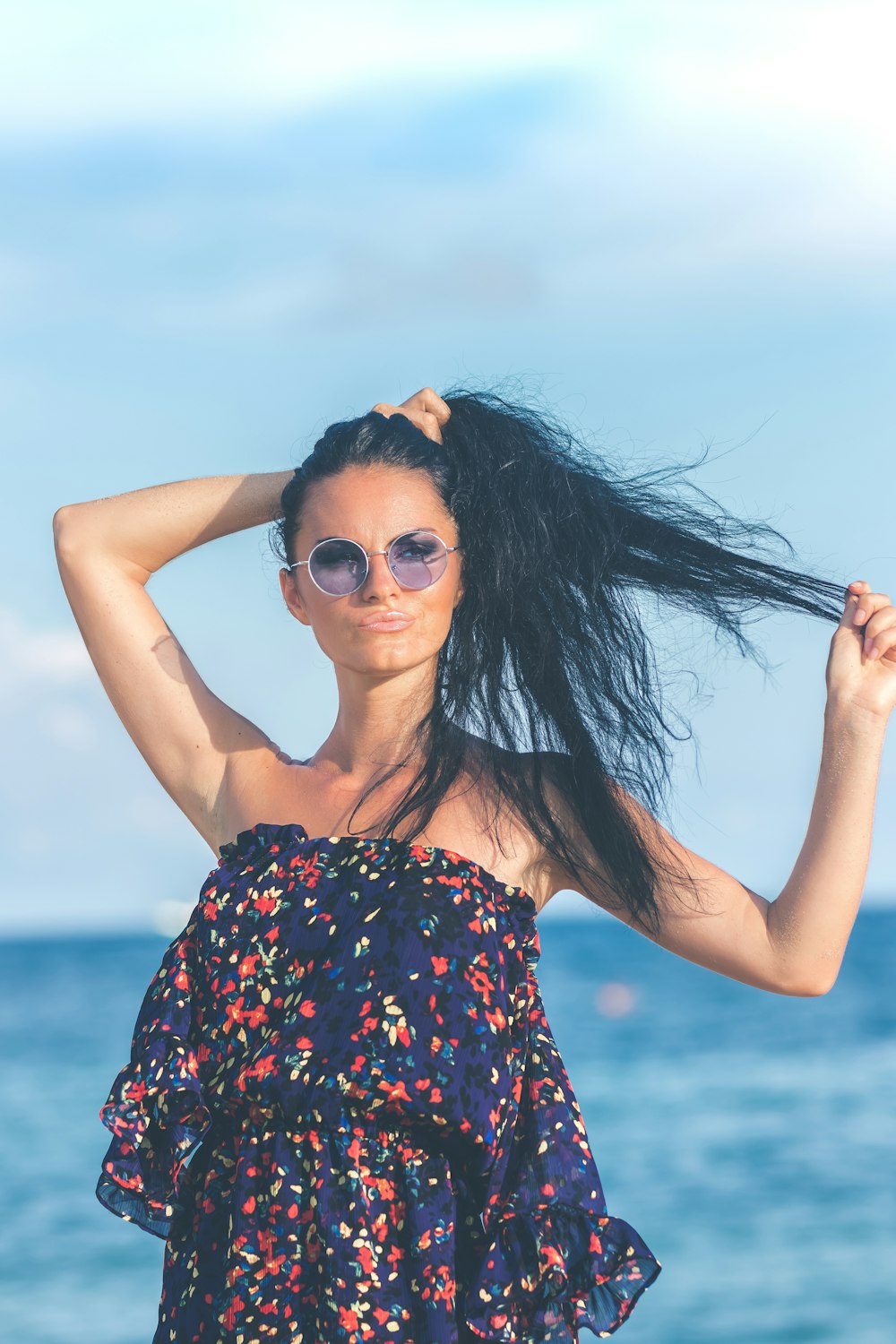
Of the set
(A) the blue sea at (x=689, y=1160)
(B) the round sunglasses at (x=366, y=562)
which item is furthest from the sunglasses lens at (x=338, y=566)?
(A) the blue sea at (x=689, y=1160)

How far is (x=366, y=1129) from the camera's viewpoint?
2.76 metres

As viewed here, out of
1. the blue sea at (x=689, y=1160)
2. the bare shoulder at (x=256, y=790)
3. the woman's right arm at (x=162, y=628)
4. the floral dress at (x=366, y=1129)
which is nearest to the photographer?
the floral dress at (x=366, y=1129)

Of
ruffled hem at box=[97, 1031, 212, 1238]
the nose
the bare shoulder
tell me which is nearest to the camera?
ruffled hem at box=[97, 1031, 212, 1238]

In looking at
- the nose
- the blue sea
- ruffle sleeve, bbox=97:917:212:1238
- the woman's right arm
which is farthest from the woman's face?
the blue sea

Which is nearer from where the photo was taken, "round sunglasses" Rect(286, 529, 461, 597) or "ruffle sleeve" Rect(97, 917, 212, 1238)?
"ruffle sleeve" Rect(97, 917, 212, 1238)

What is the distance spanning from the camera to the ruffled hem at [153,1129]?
2.86 metres

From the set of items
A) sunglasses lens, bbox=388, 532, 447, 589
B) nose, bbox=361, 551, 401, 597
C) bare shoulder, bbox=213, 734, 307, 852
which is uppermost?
sunglasses lens, bbox=388, 532, 447, 589

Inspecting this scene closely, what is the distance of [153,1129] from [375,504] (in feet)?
3.86

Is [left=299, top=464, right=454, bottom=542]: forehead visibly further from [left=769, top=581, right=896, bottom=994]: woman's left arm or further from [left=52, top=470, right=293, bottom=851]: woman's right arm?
[left=769, top=581, right=896, bottom=994]: woman's left arm

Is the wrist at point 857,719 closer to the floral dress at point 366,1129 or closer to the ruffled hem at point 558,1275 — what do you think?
the floral dress at point 366,1129

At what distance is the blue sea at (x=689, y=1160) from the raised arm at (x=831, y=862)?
1141cm

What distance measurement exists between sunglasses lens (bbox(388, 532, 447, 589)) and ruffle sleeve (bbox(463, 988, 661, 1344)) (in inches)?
35.3

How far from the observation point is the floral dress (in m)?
2.71

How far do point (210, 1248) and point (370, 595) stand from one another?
1.16 metres
